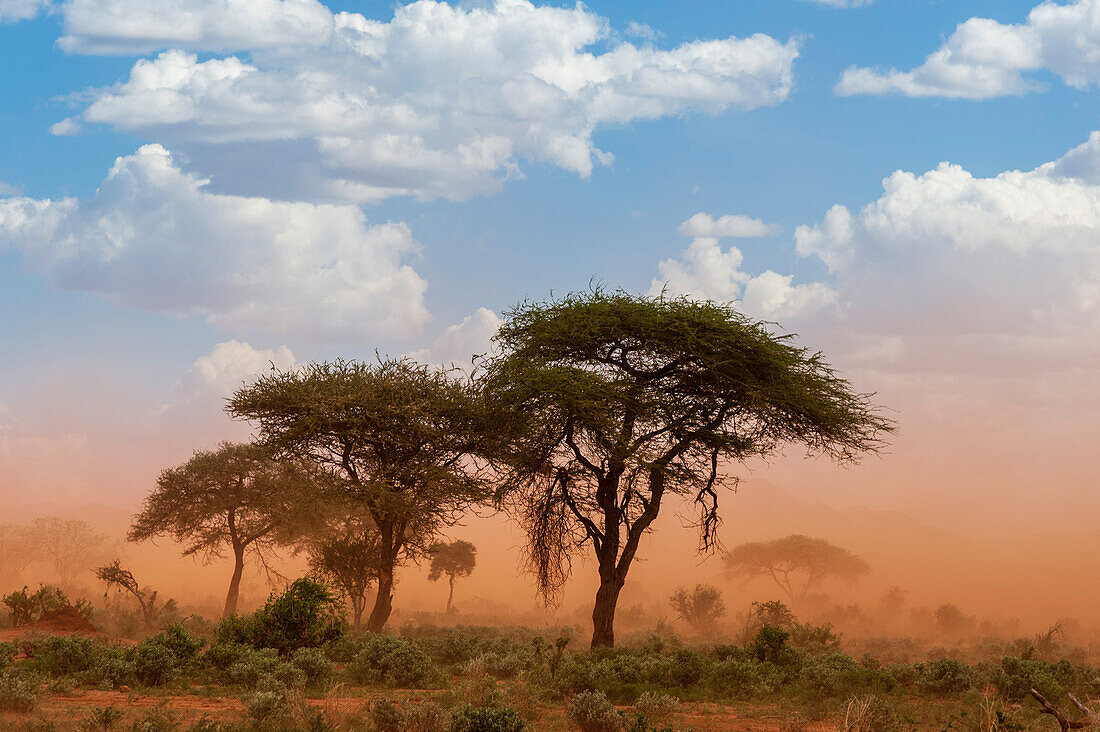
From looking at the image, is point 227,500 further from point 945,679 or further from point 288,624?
point 945,679

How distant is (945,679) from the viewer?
18922 mm

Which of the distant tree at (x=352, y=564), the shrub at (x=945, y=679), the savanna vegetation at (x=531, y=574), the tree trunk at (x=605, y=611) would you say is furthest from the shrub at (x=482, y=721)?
the distant tree at (x=352, y=564)

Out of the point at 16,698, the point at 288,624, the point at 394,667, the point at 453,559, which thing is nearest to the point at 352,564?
the point at 288,624

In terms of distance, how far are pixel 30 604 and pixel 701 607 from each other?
3566cm

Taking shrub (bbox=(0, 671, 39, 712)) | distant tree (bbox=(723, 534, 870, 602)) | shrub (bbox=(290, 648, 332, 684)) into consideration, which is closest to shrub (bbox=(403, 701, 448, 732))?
shrub (bbox=(0, 671, 39, 712))

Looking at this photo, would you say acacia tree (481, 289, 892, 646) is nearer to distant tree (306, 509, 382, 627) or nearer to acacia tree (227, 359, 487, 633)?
acacia tree (227, 359, 487, 633)

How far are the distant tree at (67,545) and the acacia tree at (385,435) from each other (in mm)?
59499

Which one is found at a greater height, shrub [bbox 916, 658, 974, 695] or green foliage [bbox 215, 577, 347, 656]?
green foliage [bbox 215, 577, 347, 656]

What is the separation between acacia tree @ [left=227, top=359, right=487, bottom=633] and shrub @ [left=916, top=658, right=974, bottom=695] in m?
15.4

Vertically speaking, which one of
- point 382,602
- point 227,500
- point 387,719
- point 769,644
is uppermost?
point 227,500

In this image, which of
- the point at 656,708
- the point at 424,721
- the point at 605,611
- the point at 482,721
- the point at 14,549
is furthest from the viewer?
the point at 14,549

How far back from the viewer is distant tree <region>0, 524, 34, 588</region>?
80.6 m

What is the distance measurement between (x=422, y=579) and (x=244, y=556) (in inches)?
2883

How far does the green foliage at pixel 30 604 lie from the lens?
2833cm
